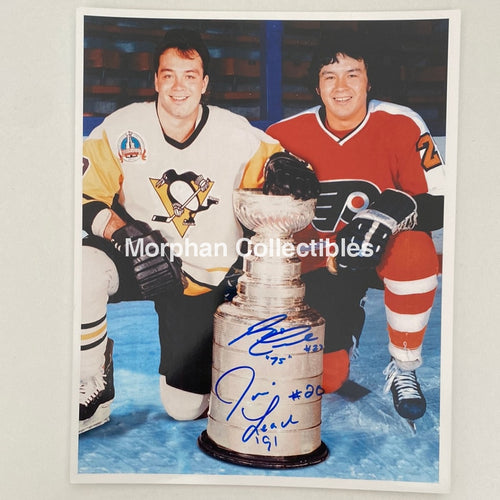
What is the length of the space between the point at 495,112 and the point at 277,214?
30cm

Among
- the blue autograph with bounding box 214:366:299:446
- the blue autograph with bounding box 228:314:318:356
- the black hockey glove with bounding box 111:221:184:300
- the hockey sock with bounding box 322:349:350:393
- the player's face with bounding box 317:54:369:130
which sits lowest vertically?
the blue autograph with bounding box 214:366:299:446

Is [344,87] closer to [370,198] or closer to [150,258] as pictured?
[370,198]

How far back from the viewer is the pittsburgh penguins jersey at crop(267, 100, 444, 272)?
0.77 metres

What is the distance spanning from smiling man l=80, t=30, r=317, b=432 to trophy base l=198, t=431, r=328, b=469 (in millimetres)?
56

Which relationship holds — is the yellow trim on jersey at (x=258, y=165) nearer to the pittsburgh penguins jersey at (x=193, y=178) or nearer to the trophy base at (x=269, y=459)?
the pittsburgh penguins jersey at (x=193, y=178)

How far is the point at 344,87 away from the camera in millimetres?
767

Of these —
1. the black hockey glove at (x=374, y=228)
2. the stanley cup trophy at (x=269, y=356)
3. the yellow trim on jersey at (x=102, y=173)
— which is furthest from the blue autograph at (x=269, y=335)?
the yellow trim on jersey at (x=102, y=173)

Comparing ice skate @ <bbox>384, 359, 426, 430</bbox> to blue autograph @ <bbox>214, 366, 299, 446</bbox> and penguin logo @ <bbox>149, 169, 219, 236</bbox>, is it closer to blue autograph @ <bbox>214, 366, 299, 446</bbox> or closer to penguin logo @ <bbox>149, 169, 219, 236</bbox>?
blue autograph @ <bbox>214, 366, 299, 446</bbox>

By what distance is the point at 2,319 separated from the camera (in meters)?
0.79

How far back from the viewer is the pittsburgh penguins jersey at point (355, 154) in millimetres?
767

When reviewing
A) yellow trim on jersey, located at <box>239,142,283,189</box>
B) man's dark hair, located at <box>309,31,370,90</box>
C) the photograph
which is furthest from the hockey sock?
man's dark hair, located at <box>309,31,370,90</box>

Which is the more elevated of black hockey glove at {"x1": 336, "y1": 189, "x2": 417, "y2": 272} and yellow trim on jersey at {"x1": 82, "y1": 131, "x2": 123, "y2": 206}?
yellow trim on jersey at {"x1": 82, "y1": 131, "x2": 123, "y2": 206}

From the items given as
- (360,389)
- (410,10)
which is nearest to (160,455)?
(360,389)

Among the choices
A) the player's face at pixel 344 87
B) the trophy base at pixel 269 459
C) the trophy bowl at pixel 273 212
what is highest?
the player's face at pixel 344 87
